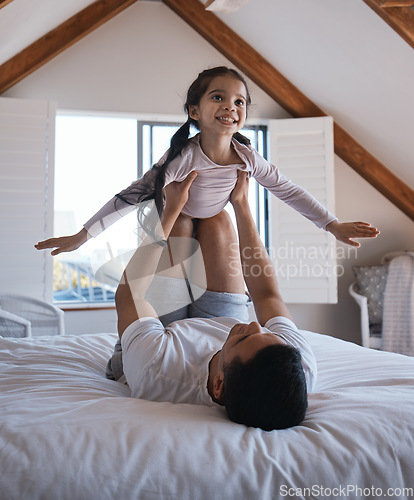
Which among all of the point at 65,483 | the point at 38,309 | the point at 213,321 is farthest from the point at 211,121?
the point at 38,309

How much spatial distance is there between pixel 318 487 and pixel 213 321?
0.63 metres

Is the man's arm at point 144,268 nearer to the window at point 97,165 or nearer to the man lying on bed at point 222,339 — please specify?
the man lying on bed at point 222,339

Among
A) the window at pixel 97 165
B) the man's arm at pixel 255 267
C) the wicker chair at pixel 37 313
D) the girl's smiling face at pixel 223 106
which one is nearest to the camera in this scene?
the man's arm at pixel 255 267

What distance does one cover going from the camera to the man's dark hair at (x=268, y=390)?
943mm

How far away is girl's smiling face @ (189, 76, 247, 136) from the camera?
1.68 metres

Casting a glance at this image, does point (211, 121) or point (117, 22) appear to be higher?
point (117, 22)

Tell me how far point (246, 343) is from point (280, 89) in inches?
124

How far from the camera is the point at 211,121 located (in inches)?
67.0

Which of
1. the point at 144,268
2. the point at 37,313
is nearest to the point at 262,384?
the point at 144,268

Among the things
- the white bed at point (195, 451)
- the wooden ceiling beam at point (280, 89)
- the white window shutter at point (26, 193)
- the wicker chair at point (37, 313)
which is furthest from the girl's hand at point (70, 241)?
the wooden ceiling beam at point (280, 89)

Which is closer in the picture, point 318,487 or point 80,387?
point 318,487

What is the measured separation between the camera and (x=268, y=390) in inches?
38.1

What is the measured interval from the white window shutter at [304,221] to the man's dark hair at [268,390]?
275cm

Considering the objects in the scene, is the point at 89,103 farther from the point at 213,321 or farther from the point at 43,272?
the point at 213,321
